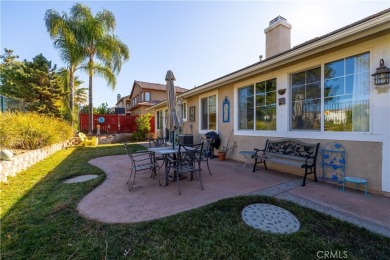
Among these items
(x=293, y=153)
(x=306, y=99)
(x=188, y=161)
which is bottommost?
(x=188, y=161)

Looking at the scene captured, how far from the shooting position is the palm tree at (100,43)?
493 inches

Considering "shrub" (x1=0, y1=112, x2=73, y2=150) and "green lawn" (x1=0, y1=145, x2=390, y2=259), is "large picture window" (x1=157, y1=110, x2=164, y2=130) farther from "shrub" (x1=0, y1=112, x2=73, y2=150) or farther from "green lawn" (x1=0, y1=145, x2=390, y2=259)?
"green lawn" (x1=0, y1=145, x2=390, y2=259)

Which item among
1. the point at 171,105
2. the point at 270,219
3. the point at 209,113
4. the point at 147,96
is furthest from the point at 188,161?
the point at 147,96

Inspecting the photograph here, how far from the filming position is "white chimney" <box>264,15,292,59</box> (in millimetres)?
6867

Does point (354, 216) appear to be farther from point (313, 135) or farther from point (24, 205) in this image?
point (24, 205)

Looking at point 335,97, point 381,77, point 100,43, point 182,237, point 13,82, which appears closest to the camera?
point 182,237

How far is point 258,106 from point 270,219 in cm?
401

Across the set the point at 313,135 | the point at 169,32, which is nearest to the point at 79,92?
the point at 169,32

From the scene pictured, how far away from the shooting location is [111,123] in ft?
57.8

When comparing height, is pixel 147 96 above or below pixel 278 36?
above

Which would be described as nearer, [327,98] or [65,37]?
[327,98]

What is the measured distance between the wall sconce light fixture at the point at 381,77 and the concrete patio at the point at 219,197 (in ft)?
6.34

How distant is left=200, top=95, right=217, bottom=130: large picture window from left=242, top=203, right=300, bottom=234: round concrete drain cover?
5121mm

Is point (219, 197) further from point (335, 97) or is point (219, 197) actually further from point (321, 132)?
point (335, 97)
